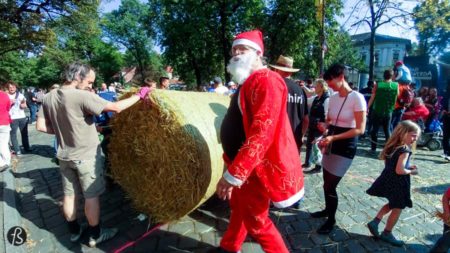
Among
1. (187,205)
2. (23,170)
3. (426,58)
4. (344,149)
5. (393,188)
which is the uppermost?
(426,58)

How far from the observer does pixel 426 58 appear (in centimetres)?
1898

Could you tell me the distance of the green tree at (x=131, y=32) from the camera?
1871 inches

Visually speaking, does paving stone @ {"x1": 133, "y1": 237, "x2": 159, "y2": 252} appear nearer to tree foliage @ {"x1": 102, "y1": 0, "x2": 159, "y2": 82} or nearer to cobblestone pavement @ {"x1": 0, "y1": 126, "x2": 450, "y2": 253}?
cobblestone pavement @ {"x1": 0, "y1": 126, "x2": 450, "y2": 253}

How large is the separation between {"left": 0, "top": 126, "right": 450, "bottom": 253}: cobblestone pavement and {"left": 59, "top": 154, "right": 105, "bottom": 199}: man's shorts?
0.60m

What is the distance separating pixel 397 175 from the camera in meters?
3.09

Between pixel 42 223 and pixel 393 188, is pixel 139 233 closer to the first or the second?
pixel 42 223

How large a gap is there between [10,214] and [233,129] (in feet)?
10.8

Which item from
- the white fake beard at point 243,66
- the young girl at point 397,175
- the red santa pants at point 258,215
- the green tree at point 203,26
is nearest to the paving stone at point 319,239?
the young girl at point 397,175

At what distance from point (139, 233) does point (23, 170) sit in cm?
401

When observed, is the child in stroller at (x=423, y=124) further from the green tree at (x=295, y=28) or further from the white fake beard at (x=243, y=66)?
the green tree at (x=295, y=28)

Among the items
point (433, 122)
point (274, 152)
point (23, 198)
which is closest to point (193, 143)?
point (274, 152)

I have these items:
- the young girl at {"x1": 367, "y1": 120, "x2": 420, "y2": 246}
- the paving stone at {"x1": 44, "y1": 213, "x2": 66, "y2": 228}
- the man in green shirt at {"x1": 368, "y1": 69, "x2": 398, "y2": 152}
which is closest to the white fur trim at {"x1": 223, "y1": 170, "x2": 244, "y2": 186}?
the young girl at {"x1": 367, "y1": 120, "x2": 420, "y2": 246}

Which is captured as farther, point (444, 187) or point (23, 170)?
point (23, 170)

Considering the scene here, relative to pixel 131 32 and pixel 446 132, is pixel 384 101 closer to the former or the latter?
pixel 446 132
